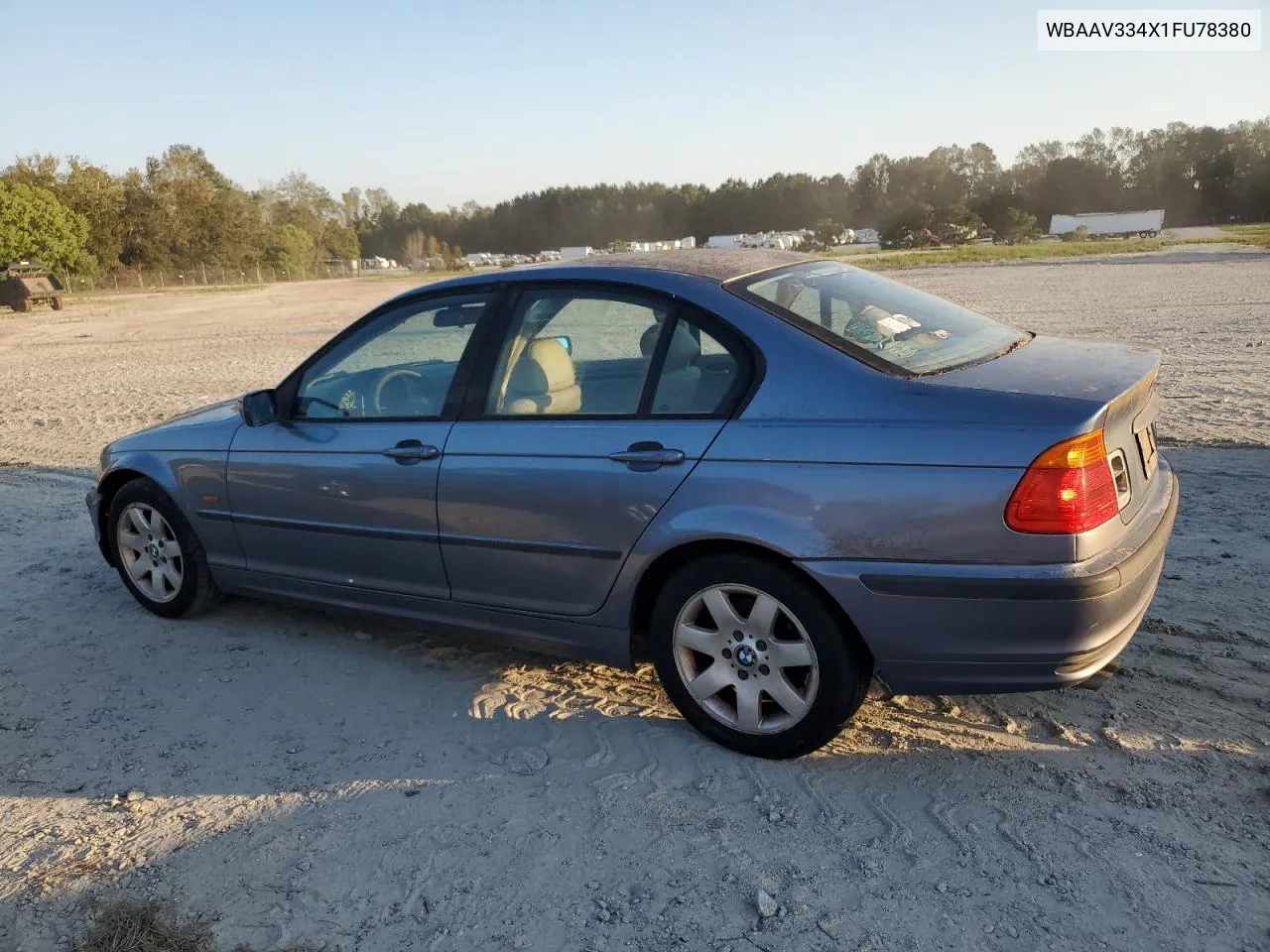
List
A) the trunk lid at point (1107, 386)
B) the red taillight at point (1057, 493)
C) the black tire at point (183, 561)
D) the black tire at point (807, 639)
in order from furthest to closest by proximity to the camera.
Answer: the black tire at point (183, 561) < the black tire at point (807, 639) < the trunk lid at point (1107, 386) < the red taillight at point (1057, 493)

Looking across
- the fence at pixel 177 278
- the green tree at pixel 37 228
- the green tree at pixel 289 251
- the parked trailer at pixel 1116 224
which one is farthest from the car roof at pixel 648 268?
the green tree at pixel 289 251

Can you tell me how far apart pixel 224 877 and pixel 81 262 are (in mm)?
65115

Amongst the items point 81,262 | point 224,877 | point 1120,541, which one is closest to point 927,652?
point 1120,541

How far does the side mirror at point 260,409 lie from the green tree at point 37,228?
56.4 meters

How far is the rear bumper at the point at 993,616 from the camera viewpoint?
9.07 ft

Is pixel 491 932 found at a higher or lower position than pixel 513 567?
lower

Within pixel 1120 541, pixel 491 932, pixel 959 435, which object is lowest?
pixel 491 932

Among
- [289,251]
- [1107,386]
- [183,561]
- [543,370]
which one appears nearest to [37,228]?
[289,251]

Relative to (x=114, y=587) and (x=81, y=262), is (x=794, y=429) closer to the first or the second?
(x=114, y=587)

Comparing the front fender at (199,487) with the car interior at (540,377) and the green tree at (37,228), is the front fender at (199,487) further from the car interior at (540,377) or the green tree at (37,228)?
the green tree at (37,228)

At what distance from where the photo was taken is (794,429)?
3031 mm

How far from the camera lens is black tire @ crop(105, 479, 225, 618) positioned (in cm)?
472

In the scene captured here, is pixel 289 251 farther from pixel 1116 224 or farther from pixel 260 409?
pixel 260 409

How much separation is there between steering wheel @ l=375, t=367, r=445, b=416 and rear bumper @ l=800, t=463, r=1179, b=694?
1.77 m
